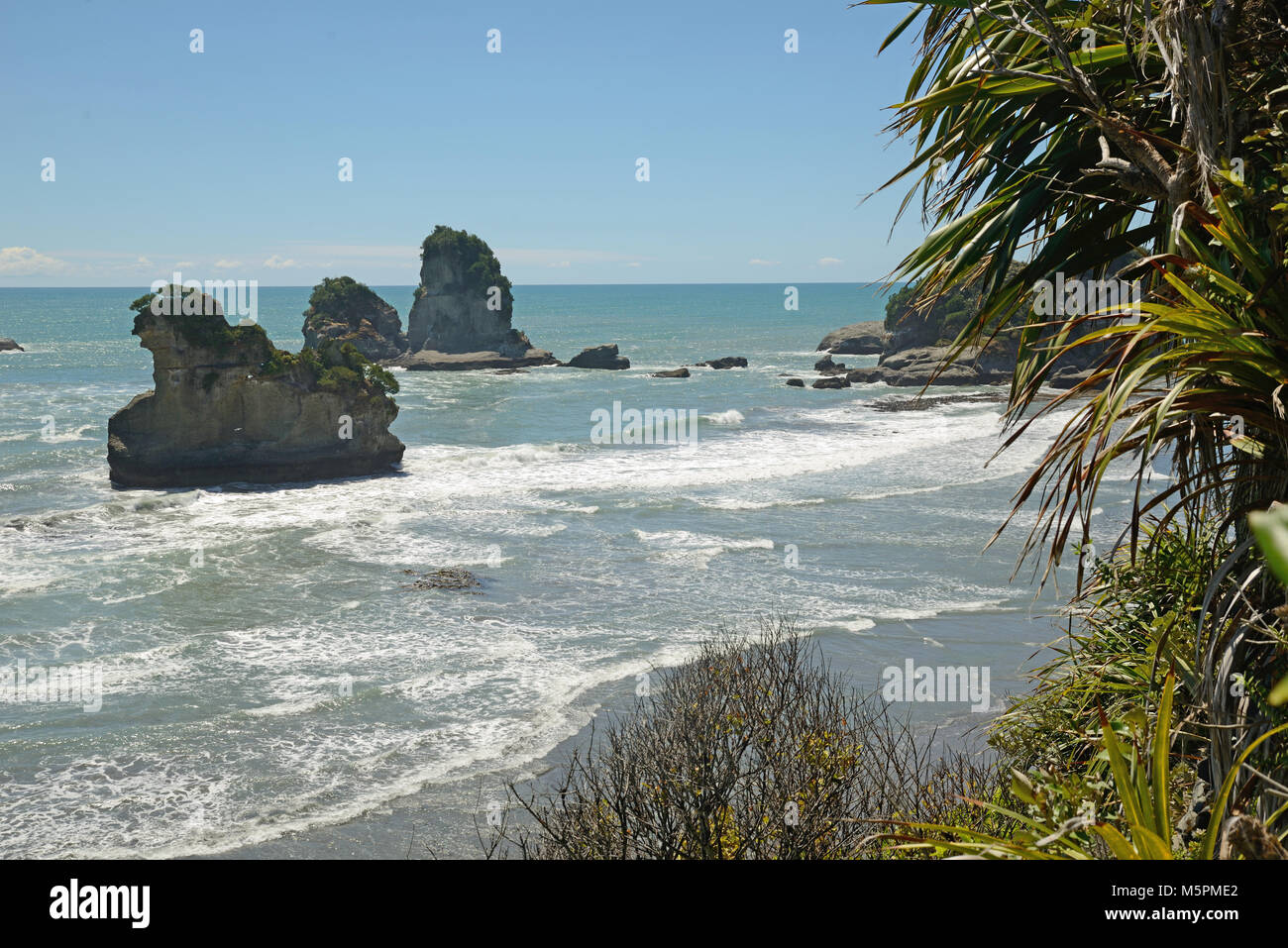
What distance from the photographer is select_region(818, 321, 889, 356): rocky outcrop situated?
100 metres

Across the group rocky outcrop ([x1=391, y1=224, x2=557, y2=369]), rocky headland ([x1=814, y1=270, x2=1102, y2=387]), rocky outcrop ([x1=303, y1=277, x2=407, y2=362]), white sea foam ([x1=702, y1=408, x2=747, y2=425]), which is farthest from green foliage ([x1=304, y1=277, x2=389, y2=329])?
white sea foam ([x1=702, y1=408, x2=747, y2=425])

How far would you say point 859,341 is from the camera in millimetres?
101188

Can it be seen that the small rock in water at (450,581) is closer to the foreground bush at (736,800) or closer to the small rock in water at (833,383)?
the foreground bush at (736,800)

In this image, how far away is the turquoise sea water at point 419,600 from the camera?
1509 cm

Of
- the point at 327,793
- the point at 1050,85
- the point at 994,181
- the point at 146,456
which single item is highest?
the point at 1050,85

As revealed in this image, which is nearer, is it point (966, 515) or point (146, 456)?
point (966, 515)

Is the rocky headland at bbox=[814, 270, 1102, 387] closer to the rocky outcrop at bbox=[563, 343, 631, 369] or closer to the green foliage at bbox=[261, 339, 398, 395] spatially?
the rocky outcrop at bbox=[563, 343, 631, 369]

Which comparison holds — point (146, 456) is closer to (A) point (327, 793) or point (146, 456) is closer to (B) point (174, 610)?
(B) point (174, 610)

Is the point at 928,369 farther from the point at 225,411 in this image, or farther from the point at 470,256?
the point at 225,411

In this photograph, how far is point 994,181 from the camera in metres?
5.21

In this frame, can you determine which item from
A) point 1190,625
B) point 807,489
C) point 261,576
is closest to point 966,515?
point 807,489

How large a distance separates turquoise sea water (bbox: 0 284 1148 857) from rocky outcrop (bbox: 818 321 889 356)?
50.3 meters
